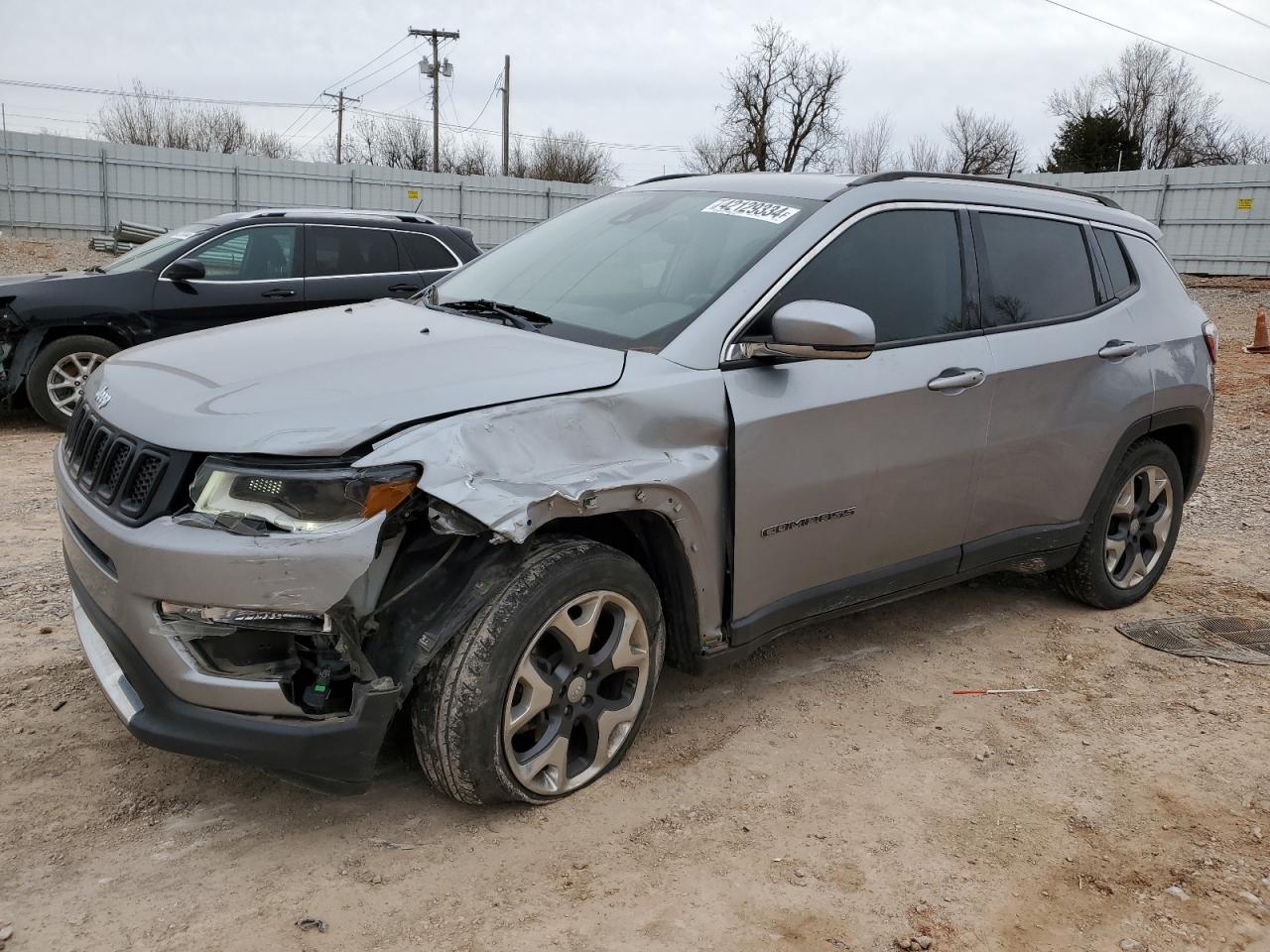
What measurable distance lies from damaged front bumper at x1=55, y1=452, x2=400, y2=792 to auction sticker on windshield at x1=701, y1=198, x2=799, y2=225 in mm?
1799

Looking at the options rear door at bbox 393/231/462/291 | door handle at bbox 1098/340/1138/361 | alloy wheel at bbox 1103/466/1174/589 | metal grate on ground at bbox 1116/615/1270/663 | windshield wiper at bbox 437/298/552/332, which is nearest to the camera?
windshield wiper at bbox 437/298/552/332

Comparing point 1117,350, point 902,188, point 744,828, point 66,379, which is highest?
point 902,188

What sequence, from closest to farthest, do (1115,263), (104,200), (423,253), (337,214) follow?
(1115,263)
(337,214)
(423,253)
(104,200)

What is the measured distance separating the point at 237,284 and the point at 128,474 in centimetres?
647

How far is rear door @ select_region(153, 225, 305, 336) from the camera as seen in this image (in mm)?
8406

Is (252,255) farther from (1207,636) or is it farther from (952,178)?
(1207,636)

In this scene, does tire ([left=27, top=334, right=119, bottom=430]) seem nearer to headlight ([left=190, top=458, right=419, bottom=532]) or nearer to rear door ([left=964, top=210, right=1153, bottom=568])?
headlight ([left=190, top=458, right=419, bottom=532])

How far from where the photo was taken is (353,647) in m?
2.66

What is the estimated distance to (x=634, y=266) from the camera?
12.2 ft

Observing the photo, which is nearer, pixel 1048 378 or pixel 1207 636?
pixel 1048 378

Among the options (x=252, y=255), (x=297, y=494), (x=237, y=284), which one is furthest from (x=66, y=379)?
(x=297, y=494)

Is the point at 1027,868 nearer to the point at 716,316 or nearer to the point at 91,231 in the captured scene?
the point at 716,316

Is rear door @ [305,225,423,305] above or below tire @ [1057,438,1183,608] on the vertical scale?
above

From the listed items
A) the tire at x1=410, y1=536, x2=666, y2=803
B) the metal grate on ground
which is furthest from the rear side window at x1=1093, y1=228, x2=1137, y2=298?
the tire at x1=410, y1=536, x2=666, y2=803
